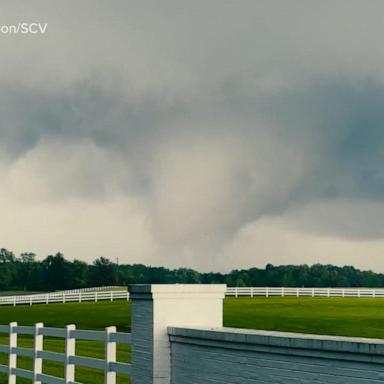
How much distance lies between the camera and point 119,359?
2703 centimetres

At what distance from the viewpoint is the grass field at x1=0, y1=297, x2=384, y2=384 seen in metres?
31.3

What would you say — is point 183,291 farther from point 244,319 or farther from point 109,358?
point 244,319

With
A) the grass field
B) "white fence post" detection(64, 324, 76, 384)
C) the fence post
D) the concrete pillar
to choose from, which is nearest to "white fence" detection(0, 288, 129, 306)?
the grass field

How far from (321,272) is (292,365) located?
179 m

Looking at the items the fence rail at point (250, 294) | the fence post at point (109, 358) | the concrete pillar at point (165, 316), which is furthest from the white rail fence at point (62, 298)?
the concrete pillar at point (165, 316)

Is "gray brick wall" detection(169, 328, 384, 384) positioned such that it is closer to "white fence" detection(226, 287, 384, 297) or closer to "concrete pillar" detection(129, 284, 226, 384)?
"concrete pillar" detection(129, 284, 226, 384)

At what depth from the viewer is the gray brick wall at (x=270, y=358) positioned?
917 cm

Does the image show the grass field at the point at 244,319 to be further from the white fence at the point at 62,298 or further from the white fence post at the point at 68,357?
the white fence at the point at 62,298

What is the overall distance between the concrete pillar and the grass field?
1025 cm

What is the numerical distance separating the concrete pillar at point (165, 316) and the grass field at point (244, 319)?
10.2 meters

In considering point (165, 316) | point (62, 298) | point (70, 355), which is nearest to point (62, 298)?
point (62, 298)

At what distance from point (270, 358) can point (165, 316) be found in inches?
107

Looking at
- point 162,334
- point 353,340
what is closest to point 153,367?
point 162,334

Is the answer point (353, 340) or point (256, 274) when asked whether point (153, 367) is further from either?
point (256, 274)
